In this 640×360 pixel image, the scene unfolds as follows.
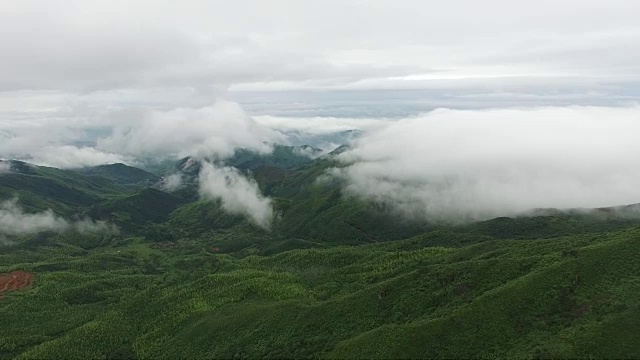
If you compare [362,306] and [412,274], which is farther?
[412,274]

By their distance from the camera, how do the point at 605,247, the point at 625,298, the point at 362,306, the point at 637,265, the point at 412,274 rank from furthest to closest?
the point at 412,274, the point at 362,306, the point at 605,247, the point at 637,265, the point at 625,298

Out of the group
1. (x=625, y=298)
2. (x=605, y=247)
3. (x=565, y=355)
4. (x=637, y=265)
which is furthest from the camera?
(x=605, y=247)

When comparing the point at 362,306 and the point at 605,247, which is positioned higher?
the point at 605,247

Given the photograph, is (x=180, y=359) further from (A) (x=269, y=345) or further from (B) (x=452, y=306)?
(B) (x=452, y=306)

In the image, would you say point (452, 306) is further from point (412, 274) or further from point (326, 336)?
point (326, 336)

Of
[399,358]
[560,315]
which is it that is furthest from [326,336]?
[560,315]

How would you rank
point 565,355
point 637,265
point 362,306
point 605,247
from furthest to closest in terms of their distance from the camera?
point 362,306 → point 605,247 → point 637,265 → point 565,355

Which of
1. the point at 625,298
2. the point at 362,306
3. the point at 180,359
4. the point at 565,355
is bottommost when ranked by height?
the point at 180,359

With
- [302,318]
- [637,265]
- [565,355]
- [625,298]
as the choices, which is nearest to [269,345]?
[302,318]

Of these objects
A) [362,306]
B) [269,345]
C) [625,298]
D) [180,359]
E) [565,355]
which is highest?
[625,298]
